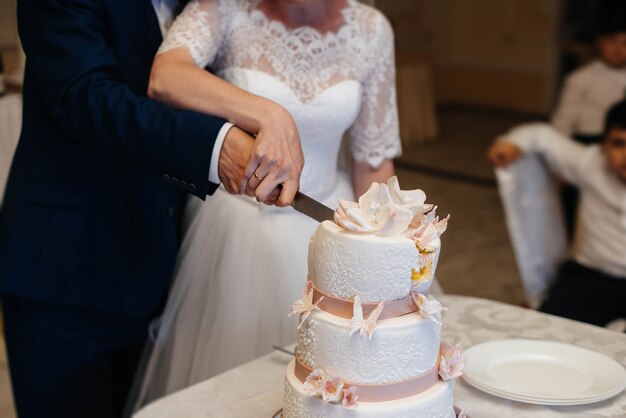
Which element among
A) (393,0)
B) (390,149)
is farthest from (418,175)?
(390,149)

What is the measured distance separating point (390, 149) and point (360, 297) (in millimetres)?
1047

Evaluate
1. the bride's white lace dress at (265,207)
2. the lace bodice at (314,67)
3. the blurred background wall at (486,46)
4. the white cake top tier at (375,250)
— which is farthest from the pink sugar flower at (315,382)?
the blurred background wall at (486,46)

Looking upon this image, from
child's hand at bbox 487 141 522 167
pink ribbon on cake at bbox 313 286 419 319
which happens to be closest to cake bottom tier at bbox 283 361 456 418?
pink ribbon on cake at bbox 313 286 419 319

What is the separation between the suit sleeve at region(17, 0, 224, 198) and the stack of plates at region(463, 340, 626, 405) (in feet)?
2.05

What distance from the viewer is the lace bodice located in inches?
84.0

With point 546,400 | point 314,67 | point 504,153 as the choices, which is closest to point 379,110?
point 314,67

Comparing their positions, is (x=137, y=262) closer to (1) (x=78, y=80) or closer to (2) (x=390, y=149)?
(1) (x=78, y=80)

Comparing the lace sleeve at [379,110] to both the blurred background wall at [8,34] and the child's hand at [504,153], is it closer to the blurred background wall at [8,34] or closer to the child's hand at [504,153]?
the child's hand at [504,153]

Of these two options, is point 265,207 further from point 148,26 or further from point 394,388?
point 394,388

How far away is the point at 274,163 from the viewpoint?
1583 millimetres

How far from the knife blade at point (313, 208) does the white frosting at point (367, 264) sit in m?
0.18

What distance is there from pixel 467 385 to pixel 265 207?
2.56 ft

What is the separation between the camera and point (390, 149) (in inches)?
89.3

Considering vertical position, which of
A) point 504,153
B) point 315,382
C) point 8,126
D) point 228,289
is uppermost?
point 504,153
